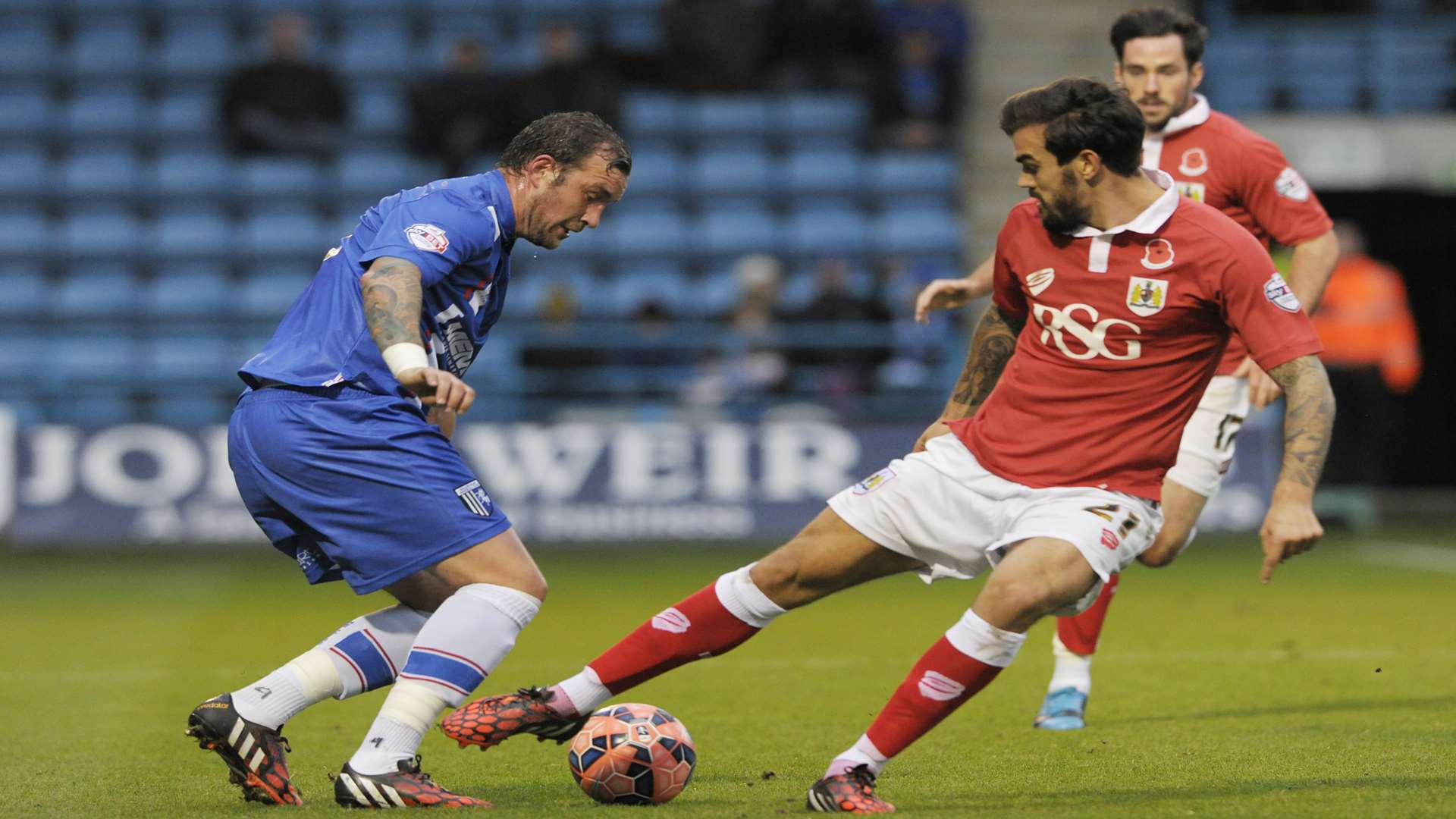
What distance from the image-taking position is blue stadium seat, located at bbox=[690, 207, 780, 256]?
51.6 ft

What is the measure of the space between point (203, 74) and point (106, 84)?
35.1 inches

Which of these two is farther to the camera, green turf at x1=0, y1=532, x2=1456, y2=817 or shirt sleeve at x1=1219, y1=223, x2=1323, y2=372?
green turf at x1=0, y1=532, x2=1456, y2=817

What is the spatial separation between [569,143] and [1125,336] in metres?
1.47

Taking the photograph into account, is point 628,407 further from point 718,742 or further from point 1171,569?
point 718,742

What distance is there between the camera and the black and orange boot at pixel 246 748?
4512 millimetres

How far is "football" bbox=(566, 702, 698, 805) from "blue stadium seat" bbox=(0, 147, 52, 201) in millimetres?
12876

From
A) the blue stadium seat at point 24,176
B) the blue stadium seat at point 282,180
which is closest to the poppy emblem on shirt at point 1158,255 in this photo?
the blue stadium seat at point 282,180

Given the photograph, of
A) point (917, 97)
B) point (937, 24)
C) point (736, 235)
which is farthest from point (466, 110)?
point (937, 24)

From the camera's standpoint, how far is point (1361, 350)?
46.2 feet

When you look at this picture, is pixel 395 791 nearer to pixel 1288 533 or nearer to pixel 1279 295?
pixel 1288 533

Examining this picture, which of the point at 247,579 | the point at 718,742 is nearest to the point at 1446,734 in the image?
the point at 718,742

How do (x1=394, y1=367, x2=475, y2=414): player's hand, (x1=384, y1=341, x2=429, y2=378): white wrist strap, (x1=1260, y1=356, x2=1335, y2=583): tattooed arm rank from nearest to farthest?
(x1=394, y1=367, x2=475, y2=414): player's hand < (x1=384, y1=341, x2=429, y2=378): white wrist strap < (x1=1260, y1=356, x2=1335, y2=583): tattooed arm

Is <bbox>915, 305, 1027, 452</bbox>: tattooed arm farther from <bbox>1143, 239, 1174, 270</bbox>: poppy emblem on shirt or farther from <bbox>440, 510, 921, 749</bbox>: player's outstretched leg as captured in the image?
<bbox>1143, 239, 1174, 270</bbox>: poppy emblem on shirt

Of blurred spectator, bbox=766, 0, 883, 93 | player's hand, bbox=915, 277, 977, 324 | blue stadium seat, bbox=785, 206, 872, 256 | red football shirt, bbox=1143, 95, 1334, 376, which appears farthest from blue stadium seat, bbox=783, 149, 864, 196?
player's hand, bbox=915, 277, 977, 324
